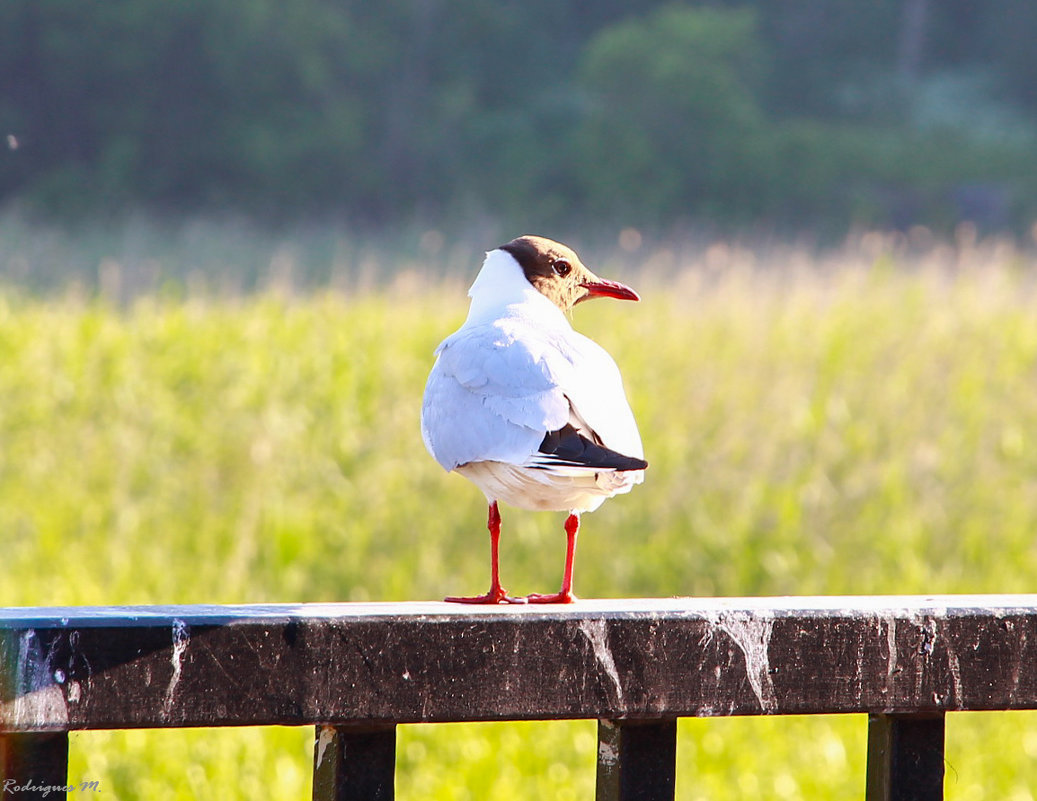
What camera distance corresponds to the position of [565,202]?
2614 cm

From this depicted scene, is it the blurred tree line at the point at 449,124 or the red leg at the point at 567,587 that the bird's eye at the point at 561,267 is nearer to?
the red leg at the point at 567,587

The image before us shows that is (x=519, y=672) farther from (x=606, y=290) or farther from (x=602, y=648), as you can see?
(x=606, y=290)

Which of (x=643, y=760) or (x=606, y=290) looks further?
(x=606, y=290)

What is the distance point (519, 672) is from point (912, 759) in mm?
423

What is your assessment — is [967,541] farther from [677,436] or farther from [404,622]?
[404,622]

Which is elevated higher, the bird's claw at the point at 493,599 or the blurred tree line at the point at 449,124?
the blurred tree line at the point at 449,124

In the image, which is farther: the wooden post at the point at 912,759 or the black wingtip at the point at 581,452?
the black wingtip at the point at 581,452

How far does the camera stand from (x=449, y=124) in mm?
27703

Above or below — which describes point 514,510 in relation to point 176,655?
below

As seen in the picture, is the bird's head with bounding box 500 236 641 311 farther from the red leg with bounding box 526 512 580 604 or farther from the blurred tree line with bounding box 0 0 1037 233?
the blurred tree line with bounding box 0 0 1037 233

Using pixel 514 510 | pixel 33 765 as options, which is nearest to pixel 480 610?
pixel 33 765

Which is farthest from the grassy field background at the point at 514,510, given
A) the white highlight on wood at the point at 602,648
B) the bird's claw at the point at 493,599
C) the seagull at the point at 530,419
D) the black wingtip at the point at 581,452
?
the white highlight on wood at the point at 602,648

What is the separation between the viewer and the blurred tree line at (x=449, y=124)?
24703 millimetres

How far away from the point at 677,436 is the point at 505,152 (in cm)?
2113
